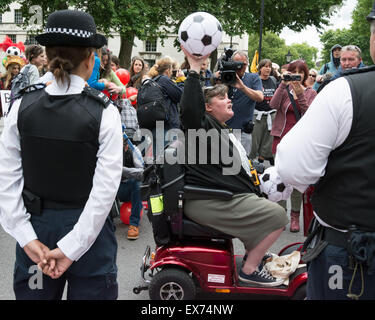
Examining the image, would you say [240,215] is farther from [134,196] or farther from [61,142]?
[134,196]

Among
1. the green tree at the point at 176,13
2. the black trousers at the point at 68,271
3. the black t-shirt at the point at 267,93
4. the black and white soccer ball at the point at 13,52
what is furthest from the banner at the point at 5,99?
the green tree at the point at 176,13

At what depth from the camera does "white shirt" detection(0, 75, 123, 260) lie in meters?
1.91

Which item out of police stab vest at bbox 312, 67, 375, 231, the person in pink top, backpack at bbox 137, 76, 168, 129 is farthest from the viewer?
backpack at bbox 137, 76, 168, 129

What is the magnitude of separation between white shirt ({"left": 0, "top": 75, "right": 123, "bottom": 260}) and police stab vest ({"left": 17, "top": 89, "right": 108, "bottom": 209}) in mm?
41

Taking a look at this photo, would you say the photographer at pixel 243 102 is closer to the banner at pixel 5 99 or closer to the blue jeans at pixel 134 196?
the blue jeans at pixel 134 196

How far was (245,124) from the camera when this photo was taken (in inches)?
213

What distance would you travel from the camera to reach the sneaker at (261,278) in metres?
3.26

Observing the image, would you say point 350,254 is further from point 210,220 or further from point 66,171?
point 210,220

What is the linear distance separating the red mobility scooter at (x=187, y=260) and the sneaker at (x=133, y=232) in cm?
159

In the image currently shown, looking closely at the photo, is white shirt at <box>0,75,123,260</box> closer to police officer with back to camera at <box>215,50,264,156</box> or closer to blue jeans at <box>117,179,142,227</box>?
blue jeans at <box>117,179,142,227</box>

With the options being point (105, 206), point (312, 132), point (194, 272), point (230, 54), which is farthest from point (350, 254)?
point (230, 54)

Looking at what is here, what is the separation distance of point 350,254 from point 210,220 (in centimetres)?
156

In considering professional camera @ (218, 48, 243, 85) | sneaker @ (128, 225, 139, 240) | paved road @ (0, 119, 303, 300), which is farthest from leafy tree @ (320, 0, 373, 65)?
professional camera @ (218, 48, 243, 85)

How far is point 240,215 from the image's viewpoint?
3.15m
